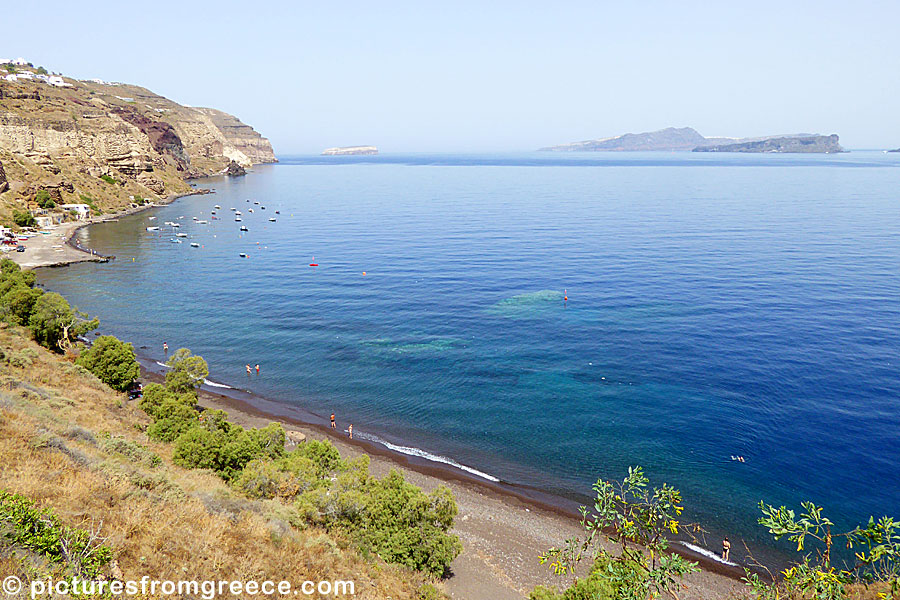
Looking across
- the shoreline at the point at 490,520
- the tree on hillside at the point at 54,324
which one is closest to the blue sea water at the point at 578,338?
the shoreline at the point at 490,520

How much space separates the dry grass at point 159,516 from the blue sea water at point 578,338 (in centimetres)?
1976

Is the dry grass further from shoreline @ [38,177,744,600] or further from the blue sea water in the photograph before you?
the blue sea water

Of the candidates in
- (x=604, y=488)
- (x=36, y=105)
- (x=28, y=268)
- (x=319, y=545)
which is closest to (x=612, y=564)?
(x=604, y=488)

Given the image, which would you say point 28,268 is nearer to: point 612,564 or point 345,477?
point 345,477

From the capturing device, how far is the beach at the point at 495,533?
25475 mm

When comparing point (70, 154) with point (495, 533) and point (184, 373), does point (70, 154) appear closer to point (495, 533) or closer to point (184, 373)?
point (184, 373)

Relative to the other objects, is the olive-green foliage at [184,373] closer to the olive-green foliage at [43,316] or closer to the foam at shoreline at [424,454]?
the olive-green foliage at [43,316]

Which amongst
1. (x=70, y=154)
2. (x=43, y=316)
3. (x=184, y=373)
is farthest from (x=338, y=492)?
(x=70, y=154)

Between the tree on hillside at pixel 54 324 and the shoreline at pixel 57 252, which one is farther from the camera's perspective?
the shoreline at pixel 57 252

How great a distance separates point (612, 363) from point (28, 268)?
89908 millimetres

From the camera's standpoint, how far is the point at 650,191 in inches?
7136

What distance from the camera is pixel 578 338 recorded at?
56875 millimetres

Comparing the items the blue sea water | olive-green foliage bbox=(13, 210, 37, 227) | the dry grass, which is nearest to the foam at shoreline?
the blue sea water

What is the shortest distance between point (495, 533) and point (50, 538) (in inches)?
898
